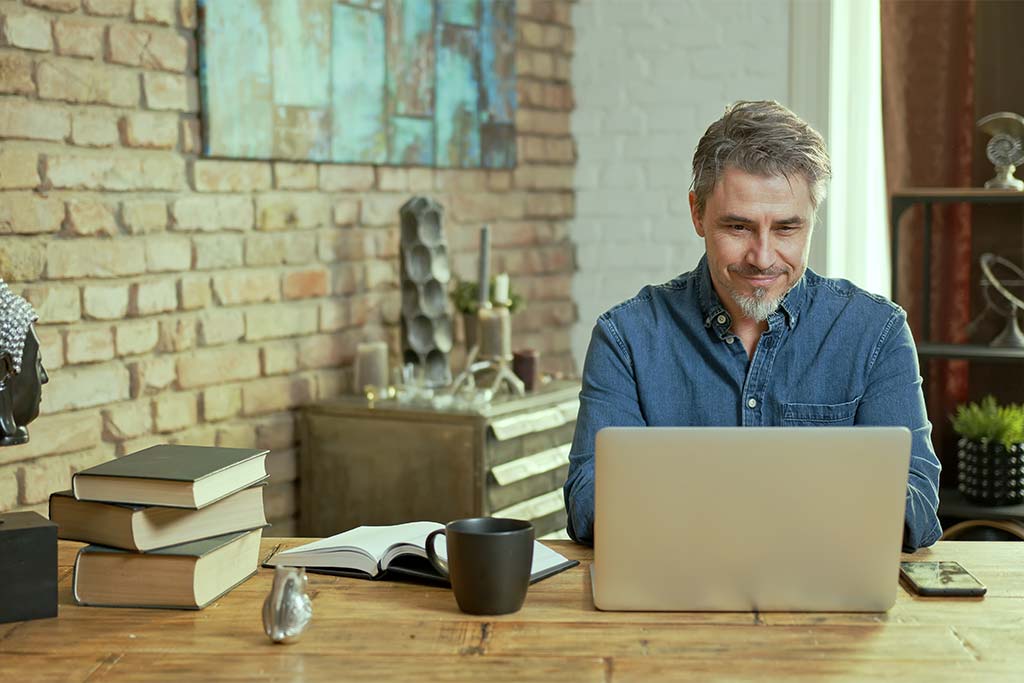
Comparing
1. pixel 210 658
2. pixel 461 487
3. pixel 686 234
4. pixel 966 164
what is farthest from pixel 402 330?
pixel 210 658

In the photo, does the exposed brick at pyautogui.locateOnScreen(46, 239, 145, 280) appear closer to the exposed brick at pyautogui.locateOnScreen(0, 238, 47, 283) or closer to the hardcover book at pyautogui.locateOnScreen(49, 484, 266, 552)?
the exposed brick at pyautogui.locateOnScreen(0, 238, 47, 283)

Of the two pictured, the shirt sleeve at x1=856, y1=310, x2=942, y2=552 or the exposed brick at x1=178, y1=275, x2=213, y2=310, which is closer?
the shirt sleeve at x1=856, y1=310, x2=942, y2=552

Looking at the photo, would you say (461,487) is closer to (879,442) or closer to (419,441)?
(419,441)

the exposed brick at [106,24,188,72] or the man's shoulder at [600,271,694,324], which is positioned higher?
the exposed brick at [106,24,188,72]

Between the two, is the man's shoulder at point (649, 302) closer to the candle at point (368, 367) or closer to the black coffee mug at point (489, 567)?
the black coffee mug at point (489, 567)

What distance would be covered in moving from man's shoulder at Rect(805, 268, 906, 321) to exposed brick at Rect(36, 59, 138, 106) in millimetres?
1482

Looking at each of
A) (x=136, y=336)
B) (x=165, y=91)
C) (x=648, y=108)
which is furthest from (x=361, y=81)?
(x=648, y=108)

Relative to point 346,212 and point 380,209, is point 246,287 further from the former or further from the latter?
point 380,209

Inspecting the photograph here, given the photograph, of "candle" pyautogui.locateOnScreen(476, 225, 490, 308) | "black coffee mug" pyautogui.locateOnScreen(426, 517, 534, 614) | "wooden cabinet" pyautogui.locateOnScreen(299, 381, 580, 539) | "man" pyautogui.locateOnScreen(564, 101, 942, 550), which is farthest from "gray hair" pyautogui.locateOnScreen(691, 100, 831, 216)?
"candle" pyautogui.locateOnScreen(476, 225, 490, 308)

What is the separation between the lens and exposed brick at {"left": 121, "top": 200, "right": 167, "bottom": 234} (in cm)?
264

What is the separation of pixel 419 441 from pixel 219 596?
1461 mm

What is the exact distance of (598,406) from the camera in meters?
1.92

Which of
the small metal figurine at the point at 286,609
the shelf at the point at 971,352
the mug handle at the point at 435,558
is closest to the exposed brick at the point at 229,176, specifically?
the mug handle at the point at 435,558

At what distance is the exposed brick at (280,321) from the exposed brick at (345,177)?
0.31 metres
